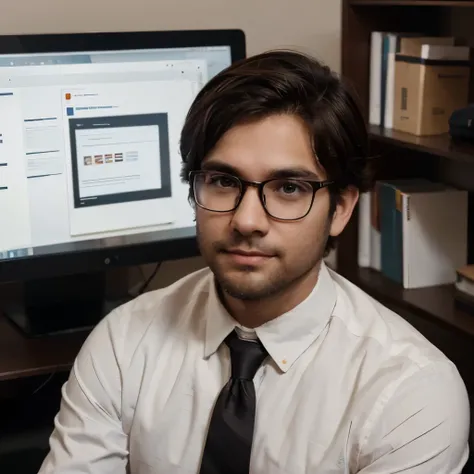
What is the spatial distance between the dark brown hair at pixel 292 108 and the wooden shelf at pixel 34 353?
46 centimetres

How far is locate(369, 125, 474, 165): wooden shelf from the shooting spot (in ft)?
5.08

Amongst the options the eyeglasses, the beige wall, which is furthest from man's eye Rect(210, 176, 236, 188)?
the beige wall

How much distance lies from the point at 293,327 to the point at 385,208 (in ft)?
2.27

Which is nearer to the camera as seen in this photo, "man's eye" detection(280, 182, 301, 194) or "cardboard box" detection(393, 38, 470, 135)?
"man's eye" detection(280, 182, 301, 194)

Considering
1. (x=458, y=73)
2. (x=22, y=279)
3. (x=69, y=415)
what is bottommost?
(x=69, y=415)

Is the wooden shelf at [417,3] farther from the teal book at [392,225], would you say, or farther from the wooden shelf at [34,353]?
the wooden shelf at [34,353]

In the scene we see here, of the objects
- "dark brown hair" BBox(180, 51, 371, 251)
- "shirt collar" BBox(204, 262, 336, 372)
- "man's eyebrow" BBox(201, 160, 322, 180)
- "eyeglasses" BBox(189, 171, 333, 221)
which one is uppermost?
"dark brown hair" BBox(180, 51, 371, 251)

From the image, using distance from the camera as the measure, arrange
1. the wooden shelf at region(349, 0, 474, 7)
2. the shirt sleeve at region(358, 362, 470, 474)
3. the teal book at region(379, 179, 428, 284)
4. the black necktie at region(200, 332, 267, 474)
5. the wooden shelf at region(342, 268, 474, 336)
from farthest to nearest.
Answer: the teal book at region(379, 179, 428, 284) → the wooden shelf at region(342, 268, 474, 336) → the wooden shelf at region(349, 0, 474, 7) → the black necktie at region(200, 332, 267, 474) → the shirt sleeve at region(358, 362, 470, 474)

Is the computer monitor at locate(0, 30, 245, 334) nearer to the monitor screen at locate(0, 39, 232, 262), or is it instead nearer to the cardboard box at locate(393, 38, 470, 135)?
the monitor screen at locate(0, 39, 232, 262)

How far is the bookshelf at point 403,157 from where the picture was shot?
1.78 metres

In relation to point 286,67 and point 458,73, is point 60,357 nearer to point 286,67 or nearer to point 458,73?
point 286,67

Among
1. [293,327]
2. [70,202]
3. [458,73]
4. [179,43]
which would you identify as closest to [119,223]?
[70,202]

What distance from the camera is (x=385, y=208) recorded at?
1.89 metres

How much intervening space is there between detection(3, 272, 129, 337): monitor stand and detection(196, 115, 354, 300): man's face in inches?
21.8
